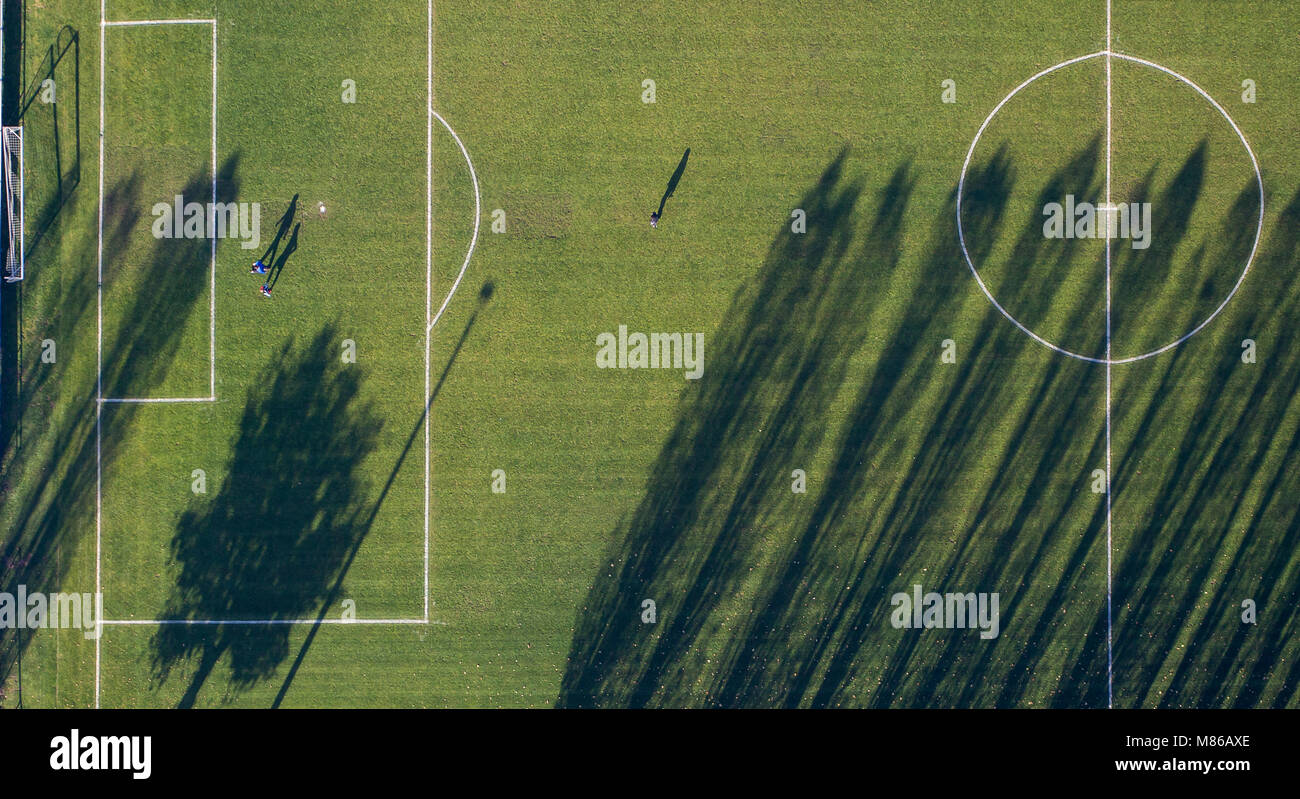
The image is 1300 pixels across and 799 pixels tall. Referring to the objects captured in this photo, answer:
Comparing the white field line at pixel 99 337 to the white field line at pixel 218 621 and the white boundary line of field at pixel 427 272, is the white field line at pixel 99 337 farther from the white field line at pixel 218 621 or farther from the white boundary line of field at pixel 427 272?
the white boundary line of field at pixel 427 272

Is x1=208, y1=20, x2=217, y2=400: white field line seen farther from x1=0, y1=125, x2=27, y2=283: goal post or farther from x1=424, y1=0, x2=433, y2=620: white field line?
x1=424, y1=0, x2=433, y2=620: white field line

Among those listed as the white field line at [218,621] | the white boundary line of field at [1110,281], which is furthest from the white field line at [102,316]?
the white boundary line of field at [1110,281]

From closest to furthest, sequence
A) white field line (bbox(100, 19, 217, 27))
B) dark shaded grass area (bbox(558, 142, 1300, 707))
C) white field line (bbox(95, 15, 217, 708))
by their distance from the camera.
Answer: dark shaded grass area (bbox(558, 142, 1300, 707)) → white field line (bbox(95, 15, 217, 708)) → white field line (bbox(100, 19, 217, 27))

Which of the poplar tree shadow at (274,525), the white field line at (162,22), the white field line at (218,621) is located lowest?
the white field line at (218,621)

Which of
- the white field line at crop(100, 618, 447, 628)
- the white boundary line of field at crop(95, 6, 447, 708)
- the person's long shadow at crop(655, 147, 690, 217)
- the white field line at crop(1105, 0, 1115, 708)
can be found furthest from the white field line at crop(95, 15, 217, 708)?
the white field line at crop(1105, 0, 1115, 708)

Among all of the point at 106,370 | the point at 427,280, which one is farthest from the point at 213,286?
the point at 427,280

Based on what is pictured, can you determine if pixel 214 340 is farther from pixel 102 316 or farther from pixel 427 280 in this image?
pixel 427 280
